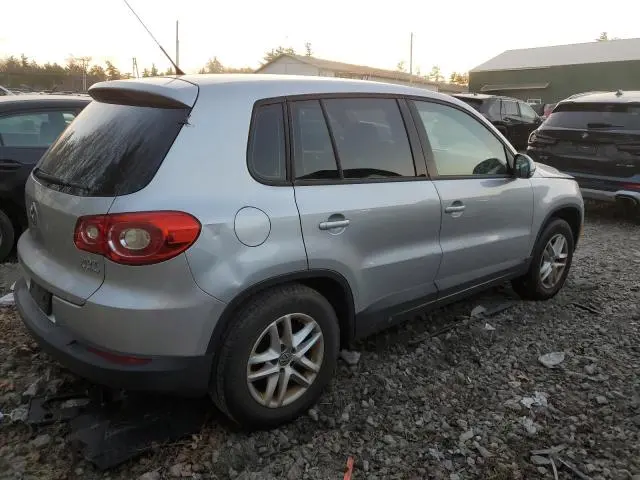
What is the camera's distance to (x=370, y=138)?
10.3 ft

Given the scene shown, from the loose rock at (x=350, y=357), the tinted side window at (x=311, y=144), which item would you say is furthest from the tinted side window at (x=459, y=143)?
the loose rock at (x=350, y=357)

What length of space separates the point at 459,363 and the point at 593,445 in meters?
0.95

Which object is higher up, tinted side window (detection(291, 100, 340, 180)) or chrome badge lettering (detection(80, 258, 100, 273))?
tinted side window (detection(291, 100, 340, 180))

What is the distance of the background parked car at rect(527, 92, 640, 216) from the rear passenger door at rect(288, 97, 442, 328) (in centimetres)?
492

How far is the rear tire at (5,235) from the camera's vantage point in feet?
16.7

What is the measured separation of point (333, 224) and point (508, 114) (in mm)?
14489

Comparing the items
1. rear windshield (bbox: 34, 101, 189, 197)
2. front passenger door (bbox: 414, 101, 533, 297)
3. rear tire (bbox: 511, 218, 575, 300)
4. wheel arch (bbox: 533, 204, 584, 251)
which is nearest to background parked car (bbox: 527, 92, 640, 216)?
wheel arch (bbox: 533, 204, 584, 251)

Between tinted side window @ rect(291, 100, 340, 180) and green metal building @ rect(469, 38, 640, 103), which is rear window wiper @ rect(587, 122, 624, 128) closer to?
tinted side window @ rect(291, 100, 340, 180)

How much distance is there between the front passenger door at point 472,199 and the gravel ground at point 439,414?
0.50 meters

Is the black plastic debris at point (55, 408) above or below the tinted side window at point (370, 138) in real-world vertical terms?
below

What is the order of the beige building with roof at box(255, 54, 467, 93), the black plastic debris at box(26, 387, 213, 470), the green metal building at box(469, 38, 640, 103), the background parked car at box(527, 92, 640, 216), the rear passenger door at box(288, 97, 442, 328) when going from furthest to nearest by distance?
the green metal building at box(469, 38, 640, 103)
the beige building with roof at box(255, 54, 467, 93)
the background parked car at box(527, 92, 640, 216)
the rear passenger door at box(288, 97, 442, 328)
the black plastic debris at box(26, 387, 213, 470)

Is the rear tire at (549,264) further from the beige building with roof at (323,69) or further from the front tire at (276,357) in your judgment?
the beige building with roof at (323,69)

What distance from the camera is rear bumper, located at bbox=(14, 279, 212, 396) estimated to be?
2.33 metres

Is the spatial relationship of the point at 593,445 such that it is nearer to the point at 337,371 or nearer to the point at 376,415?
the point at 376,415
